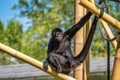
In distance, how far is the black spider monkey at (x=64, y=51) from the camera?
4.52 metres

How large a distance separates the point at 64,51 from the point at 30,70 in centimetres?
643

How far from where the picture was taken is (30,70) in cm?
1107

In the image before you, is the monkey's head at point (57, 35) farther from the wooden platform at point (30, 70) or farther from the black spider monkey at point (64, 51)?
the wooden platform at point (30, 70)

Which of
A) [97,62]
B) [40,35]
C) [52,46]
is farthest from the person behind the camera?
[40,35]

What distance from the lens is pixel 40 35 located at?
22.9m

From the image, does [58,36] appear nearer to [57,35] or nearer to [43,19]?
[57,35]

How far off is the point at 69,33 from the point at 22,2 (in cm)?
1956

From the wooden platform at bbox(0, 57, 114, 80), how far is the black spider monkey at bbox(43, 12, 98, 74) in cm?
489

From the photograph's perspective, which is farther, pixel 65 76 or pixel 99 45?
pixel 99 45

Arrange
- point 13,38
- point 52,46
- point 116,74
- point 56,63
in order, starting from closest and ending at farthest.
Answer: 1. point 116,74
2. point 56,63
3. point 52,46
4. point 13,38

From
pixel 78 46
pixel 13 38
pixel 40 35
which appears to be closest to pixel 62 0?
pixel 40 35

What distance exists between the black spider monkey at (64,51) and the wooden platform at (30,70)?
16.1 feet

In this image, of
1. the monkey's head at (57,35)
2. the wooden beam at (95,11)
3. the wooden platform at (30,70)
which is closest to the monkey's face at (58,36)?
the monkey's head at (57,35)

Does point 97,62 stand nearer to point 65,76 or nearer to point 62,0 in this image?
point 65,76
